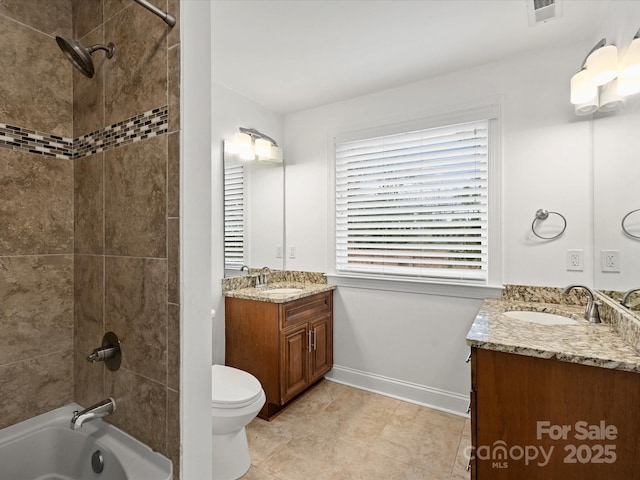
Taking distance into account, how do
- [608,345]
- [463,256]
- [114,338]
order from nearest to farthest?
[114,338], [608,345], [463,256]

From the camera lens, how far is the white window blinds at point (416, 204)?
2.37 meters

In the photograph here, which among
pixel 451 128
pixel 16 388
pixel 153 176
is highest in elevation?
pixel 451 128

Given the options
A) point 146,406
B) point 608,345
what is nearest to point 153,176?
point 146,406

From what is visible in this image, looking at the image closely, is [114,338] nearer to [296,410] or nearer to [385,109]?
[296,410]

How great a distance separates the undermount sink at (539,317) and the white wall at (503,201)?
0.33 meters

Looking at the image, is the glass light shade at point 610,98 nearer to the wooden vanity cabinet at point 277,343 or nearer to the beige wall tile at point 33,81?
the wooden vanity cabinet at point 277,343

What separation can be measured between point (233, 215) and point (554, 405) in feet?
7.82

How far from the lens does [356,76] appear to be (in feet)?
8.18

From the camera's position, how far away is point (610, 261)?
1.77 m

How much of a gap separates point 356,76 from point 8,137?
2.13 metres

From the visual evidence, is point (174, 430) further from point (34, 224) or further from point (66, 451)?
point (34, 224)

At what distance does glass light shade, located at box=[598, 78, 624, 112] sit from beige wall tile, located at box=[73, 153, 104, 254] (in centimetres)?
238

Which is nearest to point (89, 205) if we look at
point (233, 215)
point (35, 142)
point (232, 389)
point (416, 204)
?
point (35, 142)

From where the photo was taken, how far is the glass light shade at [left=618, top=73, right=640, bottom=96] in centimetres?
138
